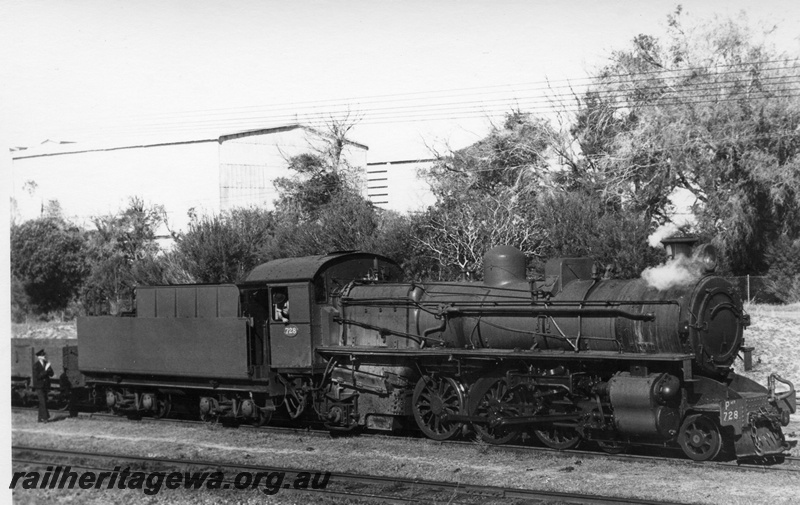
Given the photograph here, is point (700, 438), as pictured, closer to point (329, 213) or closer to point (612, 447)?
point (612, 447)

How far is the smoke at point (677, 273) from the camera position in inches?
448

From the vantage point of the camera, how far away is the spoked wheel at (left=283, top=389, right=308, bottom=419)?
48.3 ft

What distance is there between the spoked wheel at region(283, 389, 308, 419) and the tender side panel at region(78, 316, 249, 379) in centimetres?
96

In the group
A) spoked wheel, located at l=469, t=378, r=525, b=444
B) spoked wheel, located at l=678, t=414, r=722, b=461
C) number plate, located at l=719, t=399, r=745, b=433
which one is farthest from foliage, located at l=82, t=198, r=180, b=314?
number plate, located at l=719, t=399, r=745, b=433

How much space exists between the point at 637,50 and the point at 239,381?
19.3m

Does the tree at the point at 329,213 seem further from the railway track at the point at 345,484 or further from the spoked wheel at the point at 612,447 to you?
the spoked wheel at the point at 612,447

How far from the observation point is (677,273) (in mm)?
11453

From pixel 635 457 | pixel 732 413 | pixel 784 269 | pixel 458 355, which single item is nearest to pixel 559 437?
pixel 635 457

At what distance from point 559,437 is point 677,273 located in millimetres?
3332

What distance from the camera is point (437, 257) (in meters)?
25.6

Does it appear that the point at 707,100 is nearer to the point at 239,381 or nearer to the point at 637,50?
the point at 637,50

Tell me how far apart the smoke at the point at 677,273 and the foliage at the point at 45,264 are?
1574 cm

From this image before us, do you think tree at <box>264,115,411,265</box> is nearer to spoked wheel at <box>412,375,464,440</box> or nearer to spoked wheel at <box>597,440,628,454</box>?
spoked wheel at <box>412,375,464,440</box>

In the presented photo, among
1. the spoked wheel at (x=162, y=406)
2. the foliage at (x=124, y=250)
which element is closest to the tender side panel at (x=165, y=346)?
the spoked wheel at (x=162, y=406)
